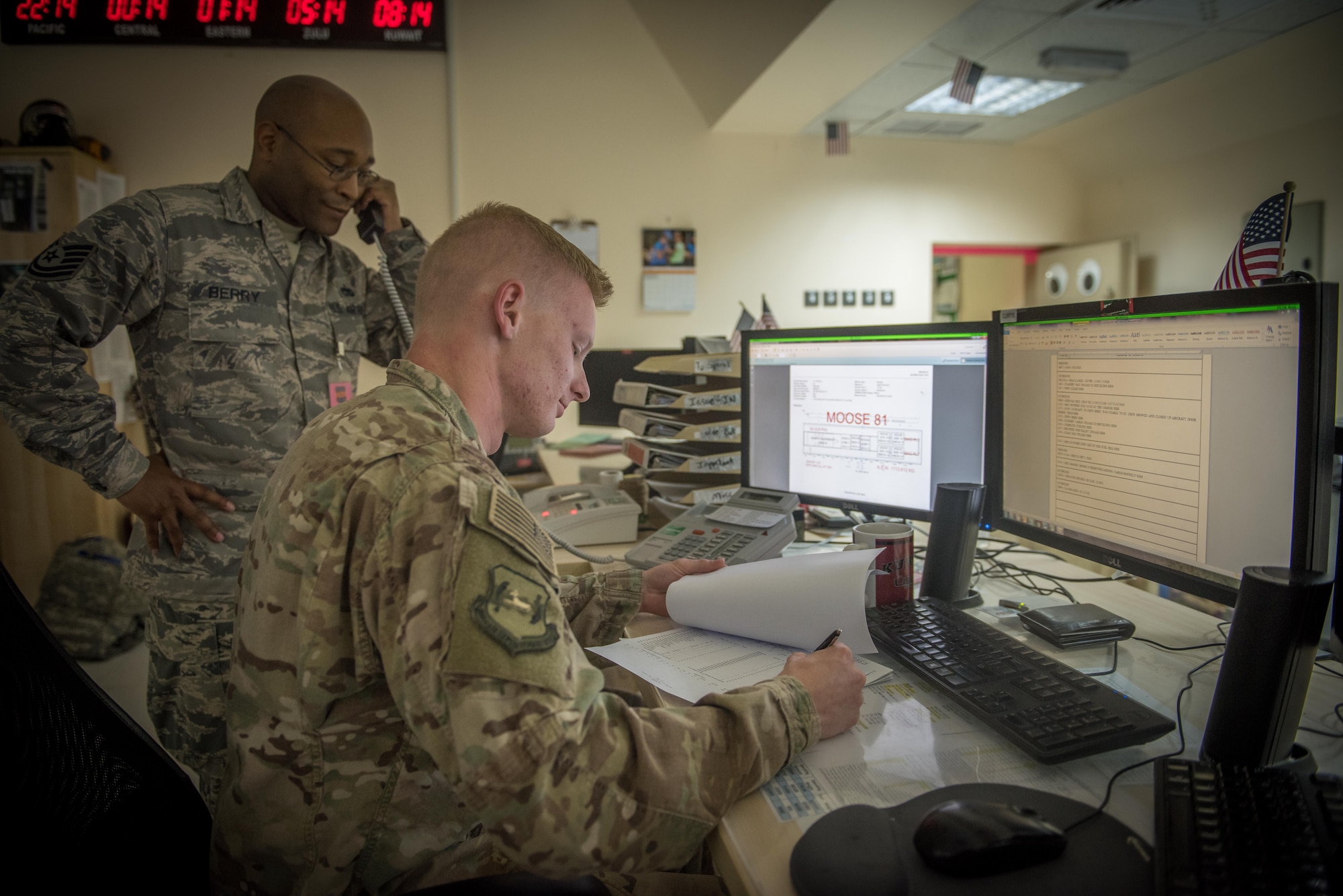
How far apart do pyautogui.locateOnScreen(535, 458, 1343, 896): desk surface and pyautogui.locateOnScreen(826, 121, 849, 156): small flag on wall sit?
3.91 m

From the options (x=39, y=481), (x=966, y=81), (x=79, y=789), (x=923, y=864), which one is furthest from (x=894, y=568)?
(x=39, y=481)

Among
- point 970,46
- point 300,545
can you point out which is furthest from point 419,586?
point 970,46

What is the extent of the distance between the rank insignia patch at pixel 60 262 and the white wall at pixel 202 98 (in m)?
2.76

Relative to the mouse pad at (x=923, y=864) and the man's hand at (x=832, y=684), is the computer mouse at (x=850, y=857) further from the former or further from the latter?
the man's hand at (x=832, y=684)

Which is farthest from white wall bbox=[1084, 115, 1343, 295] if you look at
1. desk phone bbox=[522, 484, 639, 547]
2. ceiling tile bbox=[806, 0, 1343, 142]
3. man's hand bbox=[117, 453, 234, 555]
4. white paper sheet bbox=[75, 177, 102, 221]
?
white paper sheet bbox=[75, 177, 102, 221]

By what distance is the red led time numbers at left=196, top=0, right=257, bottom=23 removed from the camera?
3539mm

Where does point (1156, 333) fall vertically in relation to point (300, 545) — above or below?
above

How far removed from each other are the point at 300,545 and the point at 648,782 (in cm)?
39

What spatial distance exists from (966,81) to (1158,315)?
3.29 metres

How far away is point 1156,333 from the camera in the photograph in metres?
0.92

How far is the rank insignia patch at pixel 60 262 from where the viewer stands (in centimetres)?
137

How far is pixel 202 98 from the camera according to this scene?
3.92 metres

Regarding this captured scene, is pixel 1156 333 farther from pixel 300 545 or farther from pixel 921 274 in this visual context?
pixel 921 274

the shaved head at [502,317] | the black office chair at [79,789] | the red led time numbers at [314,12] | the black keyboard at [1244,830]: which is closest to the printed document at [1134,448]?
the black keyboard at [1244,830]
